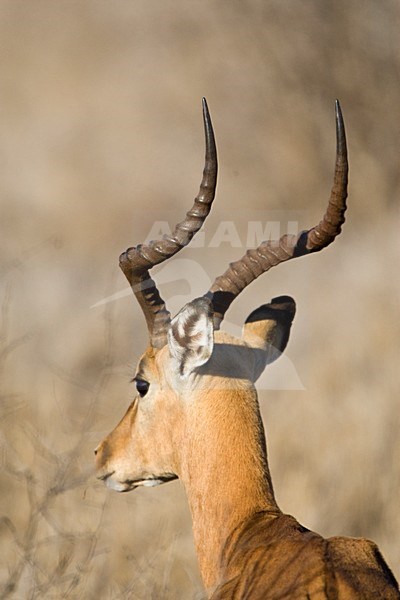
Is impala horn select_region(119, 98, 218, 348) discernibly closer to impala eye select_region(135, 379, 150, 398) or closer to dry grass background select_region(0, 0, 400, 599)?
impala eye select_region(135, 379, 150, 398)

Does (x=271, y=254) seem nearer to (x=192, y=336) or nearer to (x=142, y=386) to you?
(x=192, y=336)

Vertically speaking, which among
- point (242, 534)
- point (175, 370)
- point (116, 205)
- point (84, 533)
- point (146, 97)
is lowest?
point (84, 533)

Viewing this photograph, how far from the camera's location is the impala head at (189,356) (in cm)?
434

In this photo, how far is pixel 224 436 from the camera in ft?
14.1

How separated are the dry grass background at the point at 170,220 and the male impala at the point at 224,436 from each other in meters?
1.10

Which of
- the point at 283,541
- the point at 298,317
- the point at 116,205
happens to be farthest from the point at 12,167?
the point at 283,541

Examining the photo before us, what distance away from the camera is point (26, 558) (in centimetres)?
573

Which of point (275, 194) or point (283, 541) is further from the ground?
point (275, 194)

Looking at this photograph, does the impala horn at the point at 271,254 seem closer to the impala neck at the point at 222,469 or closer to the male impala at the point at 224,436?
the male impala at the point at 224,436

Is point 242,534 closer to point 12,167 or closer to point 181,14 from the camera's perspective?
point 12,167

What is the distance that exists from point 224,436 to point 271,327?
90 cm

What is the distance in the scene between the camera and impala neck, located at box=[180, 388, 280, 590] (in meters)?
4.22

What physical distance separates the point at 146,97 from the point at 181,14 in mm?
1499

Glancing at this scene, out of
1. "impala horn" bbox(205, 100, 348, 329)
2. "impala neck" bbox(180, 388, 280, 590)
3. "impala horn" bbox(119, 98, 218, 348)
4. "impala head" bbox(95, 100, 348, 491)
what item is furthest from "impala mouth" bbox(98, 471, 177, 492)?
"impala horn" bbox(205, 100, 348, 329)
